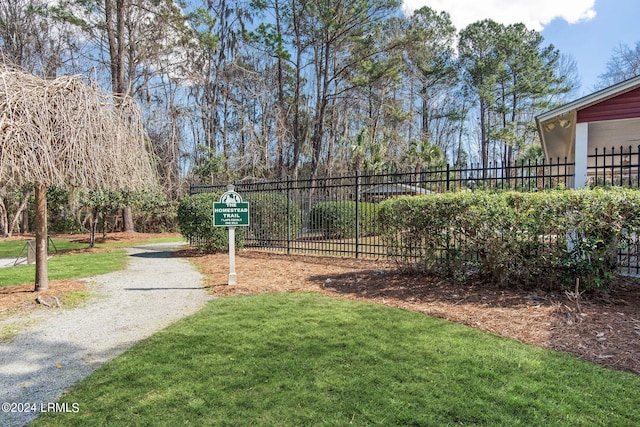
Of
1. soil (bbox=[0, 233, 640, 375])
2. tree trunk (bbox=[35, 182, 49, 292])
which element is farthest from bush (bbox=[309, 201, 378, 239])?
tree trunk (bbox=[35, 182, 49, 292])

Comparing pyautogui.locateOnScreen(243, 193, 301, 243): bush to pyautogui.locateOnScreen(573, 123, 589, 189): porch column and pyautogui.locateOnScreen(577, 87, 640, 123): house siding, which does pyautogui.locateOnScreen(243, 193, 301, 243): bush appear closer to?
pyautogui.locateOnScreen(573, 123, 589, 189): porch column

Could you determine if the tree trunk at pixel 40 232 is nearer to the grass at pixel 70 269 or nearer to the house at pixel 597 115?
the grass at pixel 70 269

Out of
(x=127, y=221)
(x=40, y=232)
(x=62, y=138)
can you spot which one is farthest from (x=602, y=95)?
(x=127, y=221)

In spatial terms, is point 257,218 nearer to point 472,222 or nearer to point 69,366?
point 472,222

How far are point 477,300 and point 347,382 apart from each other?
3093mm

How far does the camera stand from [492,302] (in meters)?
5.13

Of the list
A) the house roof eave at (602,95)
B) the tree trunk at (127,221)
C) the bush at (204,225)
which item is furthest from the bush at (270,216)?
the tree trunk at (127,221)

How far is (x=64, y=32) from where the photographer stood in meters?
19.6

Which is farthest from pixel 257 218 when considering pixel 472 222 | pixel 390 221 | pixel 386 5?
pixel 386 5

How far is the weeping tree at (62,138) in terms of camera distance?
457cm

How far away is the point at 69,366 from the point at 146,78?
20858 mm

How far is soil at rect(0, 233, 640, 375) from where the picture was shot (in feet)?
12.4

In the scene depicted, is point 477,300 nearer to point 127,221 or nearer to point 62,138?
point 62,138

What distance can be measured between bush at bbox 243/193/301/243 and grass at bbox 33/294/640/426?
7.20 metres
